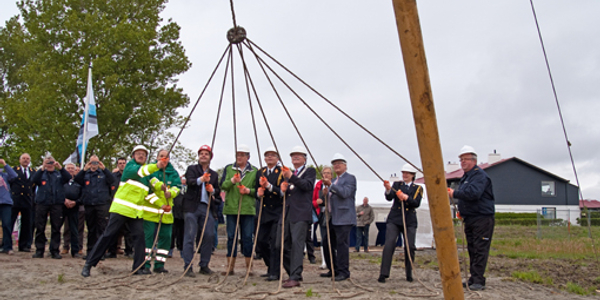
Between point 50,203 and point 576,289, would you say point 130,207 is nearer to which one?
point 50,203

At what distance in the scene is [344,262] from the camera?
6906 millimetres

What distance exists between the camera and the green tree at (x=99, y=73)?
17.8 meters

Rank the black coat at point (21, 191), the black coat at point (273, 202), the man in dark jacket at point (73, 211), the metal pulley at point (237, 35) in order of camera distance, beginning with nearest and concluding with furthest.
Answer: the metal pulley at point (237, 35) < the black coat at point (273, 202) < the man in dark jacket at point (73, 211) < the black coat at point (21, 191)

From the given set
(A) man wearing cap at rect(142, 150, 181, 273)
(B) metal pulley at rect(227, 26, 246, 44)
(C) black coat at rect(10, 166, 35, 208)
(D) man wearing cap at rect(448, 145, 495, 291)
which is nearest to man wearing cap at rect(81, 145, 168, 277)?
(A) man wearing cap at rect(142, 150, 181, 273)

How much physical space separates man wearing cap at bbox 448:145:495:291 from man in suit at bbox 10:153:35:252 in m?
8.11

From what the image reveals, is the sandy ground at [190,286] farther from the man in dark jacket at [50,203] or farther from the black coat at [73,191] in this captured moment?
the black coat at [73,191]

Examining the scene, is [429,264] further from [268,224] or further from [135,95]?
[135,95]

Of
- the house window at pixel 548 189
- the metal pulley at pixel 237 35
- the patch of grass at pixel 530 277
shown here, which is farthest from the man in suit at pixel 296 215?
the house window at pixel 548 189

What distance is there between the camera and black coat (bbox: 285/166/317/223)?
6.52 meters

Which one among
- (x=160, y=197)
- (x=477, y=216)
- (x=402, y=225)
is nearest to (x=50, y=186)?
(x=160, y=197)

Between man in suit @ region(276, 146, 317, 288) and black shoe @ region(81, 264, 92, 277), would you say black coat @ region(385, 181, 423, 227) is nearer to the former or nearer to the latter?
man in suit @ region(276, 146, 317, 288)

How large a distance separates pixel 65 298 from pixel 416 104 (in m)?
4.49

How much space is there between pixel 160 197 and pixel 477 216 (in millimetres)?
4639

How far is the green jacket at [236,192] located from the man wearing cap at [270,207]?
27cm
